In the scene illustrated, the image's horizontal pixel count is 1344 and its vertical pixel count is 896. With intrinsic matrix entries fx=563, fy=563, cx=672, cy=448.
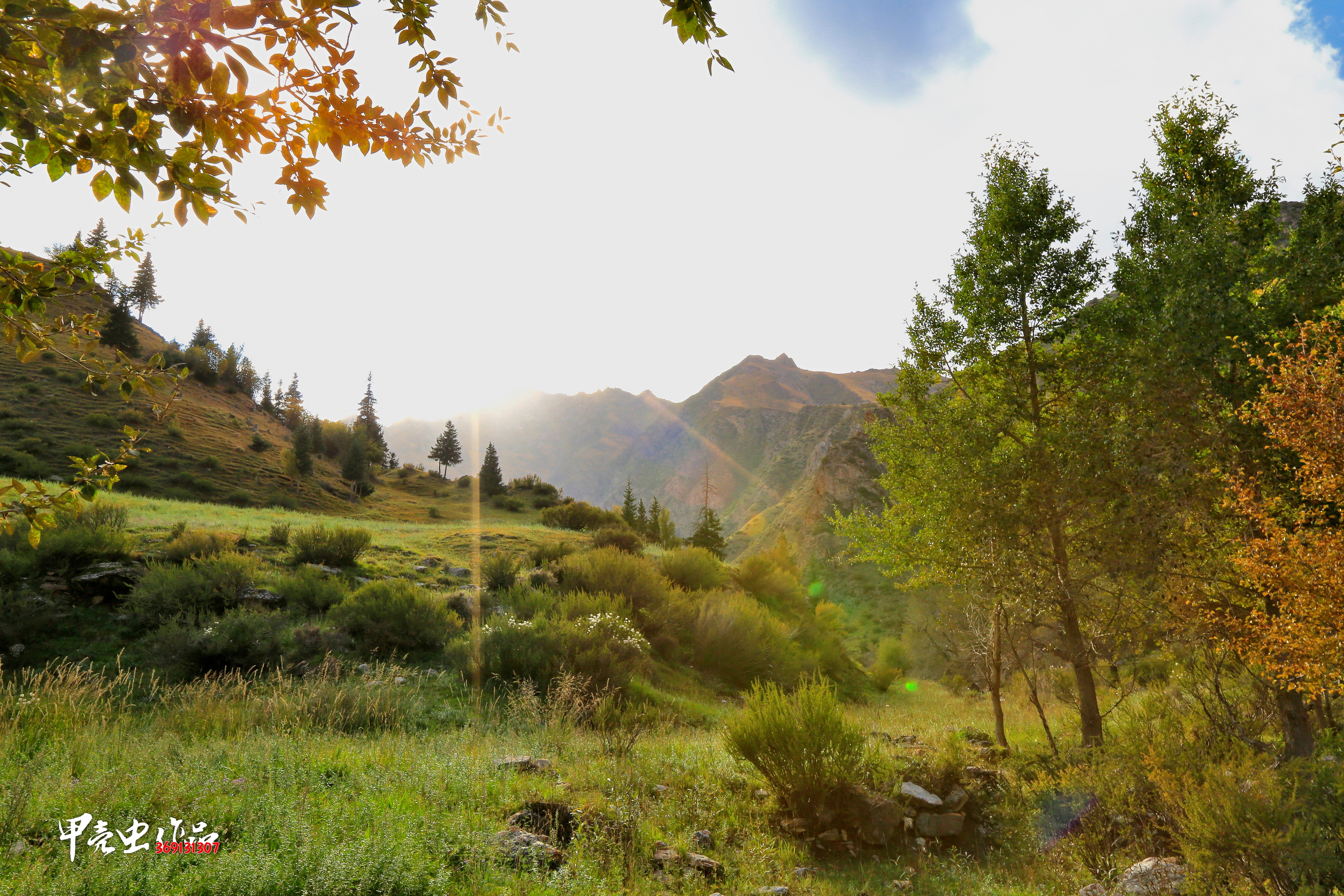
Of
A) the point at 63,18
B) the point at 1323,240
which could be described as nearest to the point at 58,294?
the point at 63,18

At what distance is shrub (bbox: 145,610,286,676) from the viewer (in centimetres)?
854

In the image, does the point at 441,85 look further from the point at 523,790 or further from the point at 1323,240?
the point at 1323,240

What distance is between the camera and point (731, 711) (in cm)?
744

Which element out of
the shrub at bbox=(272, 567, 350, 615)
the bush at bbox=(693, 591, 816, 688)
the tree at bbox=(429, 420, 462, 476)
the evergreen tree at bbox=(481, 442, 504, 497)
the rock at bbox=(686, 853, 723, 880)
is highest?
the tree at bbox=(429, 420, 462, 476)

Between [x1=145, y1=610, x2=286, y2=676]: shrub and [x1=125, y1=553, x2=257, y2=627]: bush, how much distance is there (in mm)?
362

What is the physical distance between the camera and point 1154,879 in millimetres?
4613

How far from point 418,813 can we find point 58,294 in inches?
154

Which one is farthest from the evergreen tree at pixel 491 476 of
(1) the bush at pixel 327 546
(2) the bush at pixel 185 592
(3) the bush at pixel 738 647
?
(2) the bush at pixel 185 592

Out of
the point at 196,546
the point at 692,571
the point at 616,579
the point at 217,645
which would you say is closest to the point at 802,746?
the point at 217,645

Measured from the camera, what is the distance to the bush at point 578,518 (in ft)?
113

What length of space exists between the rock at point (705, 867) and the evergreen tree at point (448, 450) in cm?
7592

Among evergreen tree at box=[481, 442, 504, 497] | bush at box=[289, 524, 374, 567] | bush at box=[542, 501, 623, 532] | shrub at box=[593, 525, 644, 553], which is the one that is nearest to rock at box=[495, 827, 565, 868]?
bush at box=[289, 524, 374, 567]

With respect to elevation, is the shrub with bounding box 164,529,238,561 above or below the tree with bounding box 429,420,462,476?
below

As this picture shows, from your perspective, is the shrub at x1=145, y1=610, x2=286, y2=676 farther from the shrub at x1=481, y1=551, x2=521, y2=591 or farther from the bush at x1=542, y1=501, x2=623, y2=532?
the bush at x1=542, y1=501, x2=623, y2=532
